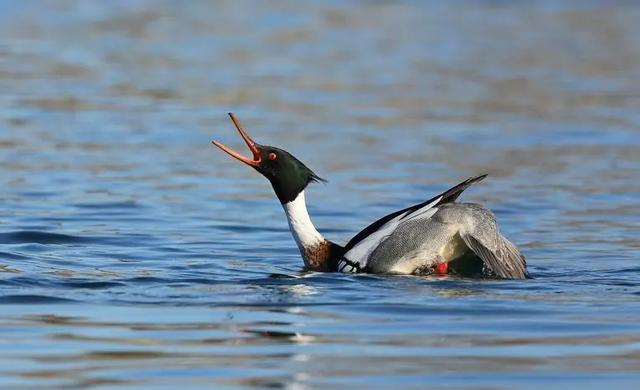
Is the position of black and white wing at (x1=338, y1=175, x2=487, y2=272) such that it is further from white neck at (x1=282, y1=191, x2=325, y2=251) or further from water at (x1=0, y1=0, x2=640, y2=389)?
white neck at (x1=282, y1=191, x2=325, y2=251)

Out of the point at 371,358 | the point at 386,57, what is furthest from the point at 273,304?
the point at 386,57

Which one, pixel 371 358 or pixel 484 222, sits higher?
pixel 484 222

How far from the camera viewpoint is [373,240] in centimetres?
1101

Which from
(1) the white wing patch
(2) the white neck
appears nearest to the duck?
(1) the white wing patch

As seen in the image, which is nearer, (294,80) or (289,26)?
(294,80)

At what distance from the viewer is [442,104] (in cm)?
2125

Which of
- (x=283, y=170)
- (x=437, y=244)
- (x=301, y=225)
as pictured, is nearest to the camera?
(x=437, y=244)

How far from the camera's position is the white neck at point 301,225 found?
11500mm

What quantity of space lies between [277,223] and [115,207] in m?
1.56

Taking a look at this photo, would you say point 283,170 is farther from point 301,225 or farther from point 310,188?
point 310,188

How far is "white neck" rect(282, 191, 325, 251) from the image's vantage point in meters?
11.5

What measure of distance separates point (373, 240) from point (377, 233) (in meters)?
0.06

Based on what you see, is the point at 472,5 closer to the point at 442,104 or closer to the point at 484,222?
the point at 442,104

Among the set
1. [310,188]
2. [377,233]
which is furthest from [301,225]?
[310,188]
